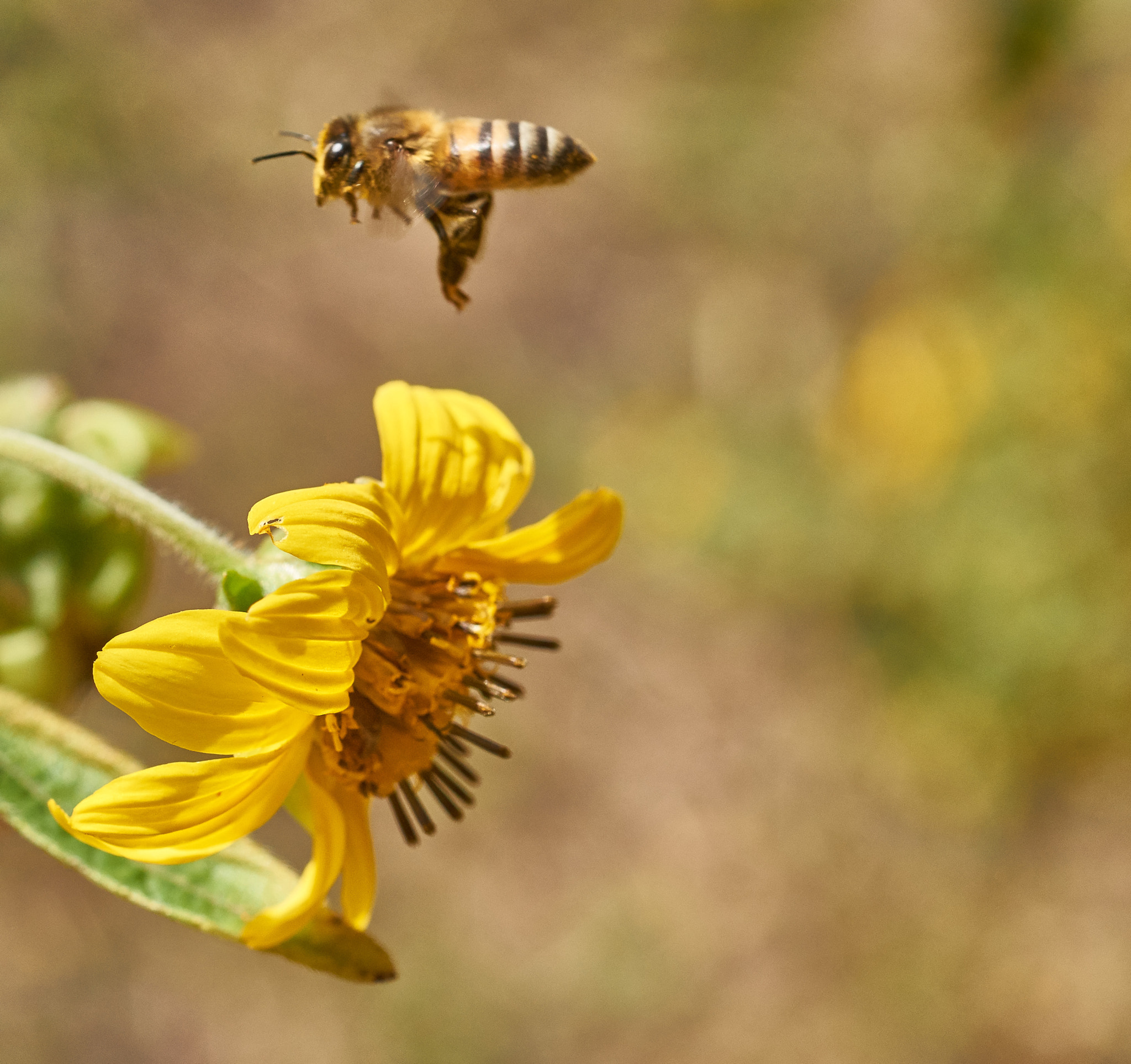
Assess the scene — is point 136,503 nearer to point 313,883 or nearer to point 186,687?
point 186,687

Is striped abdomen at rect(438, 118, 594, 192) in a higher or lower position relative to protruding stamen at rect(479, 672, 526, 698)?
higher

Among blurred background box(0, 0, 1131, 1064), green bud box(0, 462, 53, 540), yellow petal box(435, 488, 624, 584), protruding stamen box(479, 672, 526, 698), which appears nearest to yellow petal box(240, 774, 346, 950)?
protruding stamen box(479, 672, 526, 698)

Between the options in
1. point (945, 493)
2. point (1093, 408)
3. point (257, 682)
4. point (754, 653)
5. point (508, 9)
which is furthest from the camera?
point (508, 9)

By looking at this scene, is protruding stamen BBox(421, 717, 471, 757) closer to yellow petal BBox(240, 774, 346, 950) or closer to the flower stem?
yellow petal BBox(240, 774, 346, 950)

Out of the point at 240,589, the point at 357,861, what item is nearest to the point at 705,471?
the point at 357,861

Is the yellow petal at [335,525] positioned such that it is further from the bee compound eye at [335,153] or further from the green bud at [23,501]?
the green bud at [23,501]

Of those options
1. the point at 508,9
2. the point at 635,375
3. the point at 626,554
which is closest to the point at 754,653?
the point at 626,554

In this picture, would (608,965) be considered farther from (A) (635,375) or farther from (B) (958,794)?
(A) (635,375)
